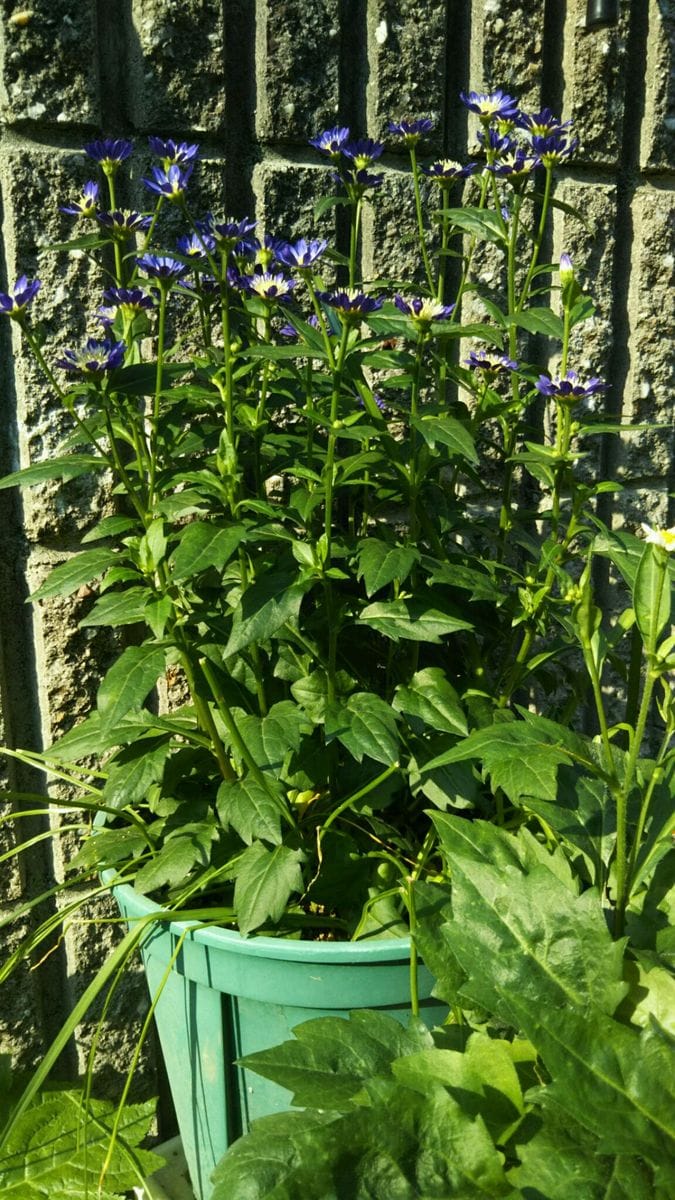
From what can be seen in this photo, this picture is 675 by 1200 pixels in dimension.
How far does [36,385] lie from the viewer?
1.46 m

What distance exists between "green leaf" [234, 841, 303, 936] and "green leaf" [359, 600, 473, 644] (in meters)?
0.27

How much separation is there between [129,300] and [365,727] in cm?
56

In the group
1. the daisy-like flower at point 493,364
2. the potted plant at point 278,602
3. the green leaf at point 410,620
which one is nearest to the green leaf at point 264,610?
the potted plant at point 278,602

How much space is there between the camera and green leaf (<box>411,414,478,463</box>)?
3.86ft

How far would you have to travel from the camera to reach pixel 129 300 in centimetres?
125

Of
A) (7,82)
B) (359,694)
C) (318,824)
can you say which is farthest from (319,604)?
(7,82)

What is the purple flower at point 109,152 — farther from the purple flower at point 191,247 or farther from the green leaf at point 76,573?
the green leaf at point 76,573

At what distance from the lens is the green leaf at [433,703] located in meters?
1.23

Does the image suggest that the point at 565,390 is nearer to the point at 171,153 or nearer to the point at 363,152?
the point at 363,152

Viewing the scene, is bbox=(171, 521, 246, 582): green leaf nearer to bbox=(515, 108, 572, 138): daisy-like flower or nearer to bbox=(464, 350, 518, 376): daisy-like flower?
bbox=(464, 350, 518, 376): daisy-like flower

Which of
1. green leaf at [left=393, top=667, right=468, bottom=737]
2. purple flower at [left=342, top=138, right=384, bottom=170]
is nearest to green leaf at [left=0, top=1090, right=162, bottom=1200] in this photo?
green leaf at [left=393, top=667, right=468, bottom=737]

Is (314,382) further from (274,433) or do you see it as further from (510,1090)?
(510,1090)

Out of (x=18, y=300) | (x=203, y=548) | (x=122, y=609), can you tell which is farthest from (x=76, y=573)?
(x=18, y=300)

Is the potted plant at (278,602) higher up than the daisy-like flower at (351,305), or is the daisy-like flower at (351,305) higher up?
the daisy-like flower at (351,305)
